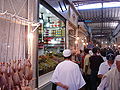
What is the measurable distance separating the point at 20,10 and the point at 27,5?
0.37m

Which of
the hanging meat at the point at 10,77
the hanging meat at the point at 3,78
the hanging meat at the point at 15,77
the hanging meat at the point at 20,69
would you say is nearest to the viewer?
the hanging meat at the point at 3,78

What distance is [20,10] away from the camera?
11.4ft

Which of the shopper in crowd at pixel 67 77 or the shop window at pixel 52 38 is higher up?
the shop window at pixel 52 38

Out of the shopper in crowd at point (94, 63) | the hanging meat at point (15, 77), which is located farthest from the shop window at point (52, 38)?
the hanging meat at point (15, 77)

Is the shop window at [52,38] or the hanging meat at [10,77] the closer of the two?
the hanging meat at [10,77]

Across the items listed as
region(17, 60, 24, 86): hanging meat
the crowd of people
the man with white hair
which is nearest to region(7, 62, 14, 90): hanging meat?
region(17, 60, 24, 86): hanging meat

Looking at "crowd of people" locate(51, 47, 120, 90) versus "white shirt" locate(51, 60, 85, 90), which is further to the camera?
"white shirt" locate(51, 60, 85, 90)

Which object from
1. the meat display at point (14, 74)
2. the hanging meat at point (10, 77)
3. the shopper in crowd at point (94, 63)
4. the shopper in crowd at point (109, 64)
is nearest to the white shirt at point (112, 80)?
the shopper in crowd at point (109, 64)

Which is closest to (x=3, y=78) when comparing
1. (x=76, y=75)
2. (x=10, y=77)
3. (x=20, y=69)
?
(x=10, y=77)

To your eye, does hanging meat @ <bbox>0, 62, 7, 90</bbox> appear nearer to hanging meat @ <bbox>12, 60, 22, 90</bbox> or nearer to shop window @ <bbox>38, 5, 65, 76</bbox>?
hanging meat @ <bbox>12, 60, 22, 90</bbox>

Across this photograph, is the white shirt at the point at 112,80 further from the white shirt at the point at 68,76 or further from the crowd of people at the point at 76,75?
the white shirt at the point at 68,76

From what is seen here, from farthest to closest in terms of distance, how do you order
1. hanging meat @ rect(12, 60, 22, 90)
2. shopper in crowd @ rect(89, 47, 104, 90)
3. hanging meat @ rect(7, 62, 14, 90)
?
shopper in crowd @ rect(89, 47, 104, 90) < hanging meat @ rect(12, 60, 22, 90) < hanging meat @ rect(7, 62, 14, 90)

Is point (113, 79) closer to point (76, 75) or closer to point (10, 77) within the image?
point (76, 75)

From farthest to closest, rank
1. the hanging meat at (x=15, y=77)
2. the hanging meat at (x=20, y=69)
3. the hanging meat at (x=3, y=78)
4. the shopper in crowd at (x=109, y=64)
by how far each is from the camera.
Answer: the shopper in crowd at (x=109, y=64) < the hanging meat at (x=20, y=69) < the hanging meat at (x=15, y=77) < the hanging meat at (x=3, y=78)
